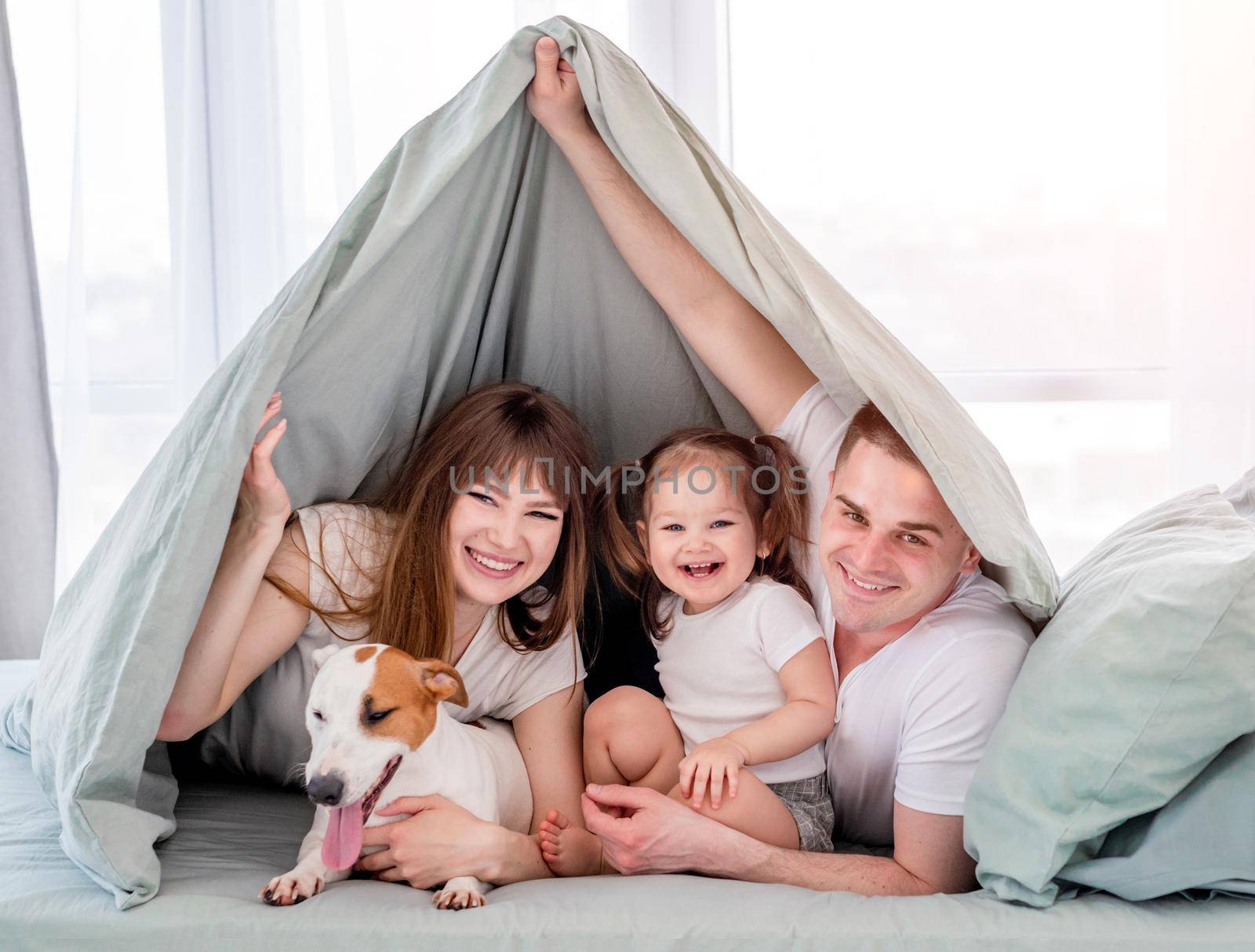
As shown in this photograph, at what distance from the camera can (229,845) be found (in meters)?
1.24

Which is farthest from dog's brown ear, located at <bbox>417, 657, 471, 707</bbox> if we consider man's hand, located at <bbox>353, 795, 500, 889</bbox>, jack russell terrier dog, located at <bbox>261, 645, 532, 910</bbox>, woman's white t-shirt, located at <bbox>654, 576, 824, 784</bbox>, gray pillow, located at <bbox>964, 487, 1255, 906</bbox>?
gray pillow, located at <bbox>964, 487, 1255, 906</bbox>

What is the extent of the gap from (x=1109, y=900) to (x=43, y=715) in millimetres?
1271

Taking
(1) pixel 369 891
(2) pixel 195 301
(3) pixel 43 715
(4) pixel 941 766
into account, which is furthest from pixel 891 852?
(2) pixel 195 301

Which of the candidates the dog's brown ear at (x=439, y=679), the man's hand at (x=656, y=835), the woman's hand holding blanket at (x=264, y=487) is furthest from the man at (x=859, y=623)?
the woman's hand holding blanket at (x=264, y=487)

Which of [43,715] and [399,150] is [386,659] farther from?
[399,150]

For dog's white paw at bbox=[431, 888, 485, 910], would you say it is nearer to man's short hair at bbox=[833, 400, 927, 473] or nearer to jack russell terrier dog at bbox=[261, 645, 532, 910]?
jack russell terrier dog at bbox=[261, 645, 532, 910]

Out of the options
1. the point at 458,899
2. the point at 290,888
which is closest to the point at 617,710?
the point at 458,899

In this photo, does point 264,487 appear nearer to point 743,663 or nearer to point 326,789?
point 326,789

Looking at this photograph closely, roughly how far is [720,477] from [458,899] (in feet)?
2.08

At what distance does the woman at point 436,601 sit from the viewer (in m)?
1.20

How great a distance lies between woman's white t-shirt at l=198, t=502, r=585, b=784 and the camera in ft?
4.38

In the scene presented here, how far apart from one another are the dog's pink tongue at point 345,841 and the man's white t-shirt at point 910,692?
0.62 metres

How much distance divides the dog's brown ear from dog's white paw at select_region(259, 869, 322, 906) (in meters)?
0.23

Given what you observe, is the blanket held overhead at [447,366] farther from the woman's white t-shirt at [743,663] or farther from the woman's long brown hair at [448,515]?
the woman's white t-shirt at [743,663]
